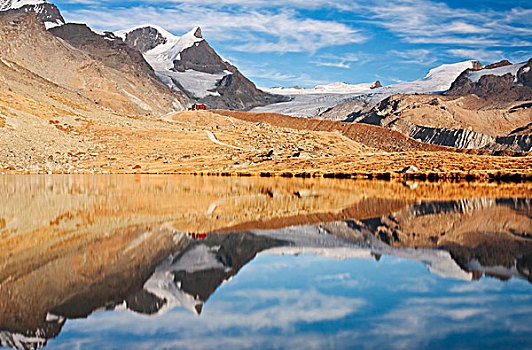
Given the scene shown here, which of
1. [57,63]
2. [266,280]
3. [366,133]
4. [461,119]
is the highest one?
[57,63]

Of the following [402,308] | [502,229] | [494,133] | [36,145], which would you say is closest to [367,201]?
[502,229]

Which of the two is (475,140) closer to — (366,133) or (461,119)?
(461,119)

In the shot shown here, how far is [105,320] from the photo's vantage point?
667cm

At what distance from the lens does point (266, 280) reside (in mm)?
8578

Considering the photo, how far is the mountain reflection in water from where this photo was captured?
620 cm

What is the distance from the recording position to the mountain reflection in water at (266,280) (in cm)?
620

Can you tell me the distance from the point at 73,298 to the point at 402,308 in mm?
4545

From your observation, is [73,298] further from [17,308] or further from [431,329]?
[431,329]

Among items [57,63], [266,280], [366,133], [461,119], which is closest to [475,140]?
[461,119]

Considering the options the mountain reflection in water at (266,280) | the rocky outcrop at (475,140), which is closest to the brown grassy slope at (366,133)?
the rocky outcrop at (475,140)

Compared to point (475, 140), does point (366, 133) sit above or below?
above

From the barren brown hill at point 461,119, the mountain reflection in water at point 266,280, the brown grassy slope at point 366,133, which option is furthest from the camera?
the barren brown hill at point 461,119

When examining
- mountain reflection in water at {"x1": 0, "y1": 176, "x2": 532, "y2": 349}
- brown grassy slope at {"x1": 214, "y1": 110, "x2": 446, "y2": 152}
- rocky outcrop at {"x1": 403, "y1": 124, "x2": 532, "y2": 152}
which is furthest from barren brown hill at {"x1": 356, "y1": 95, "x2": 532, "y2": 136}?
mountain reflection in water at {"x1": 0, "y1": 176, "x2": 532, "y2": 349}

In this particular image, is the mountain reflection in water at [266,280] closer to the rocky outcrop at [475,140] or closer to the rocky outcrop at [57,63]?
the rocky outcrop at [475,140]
